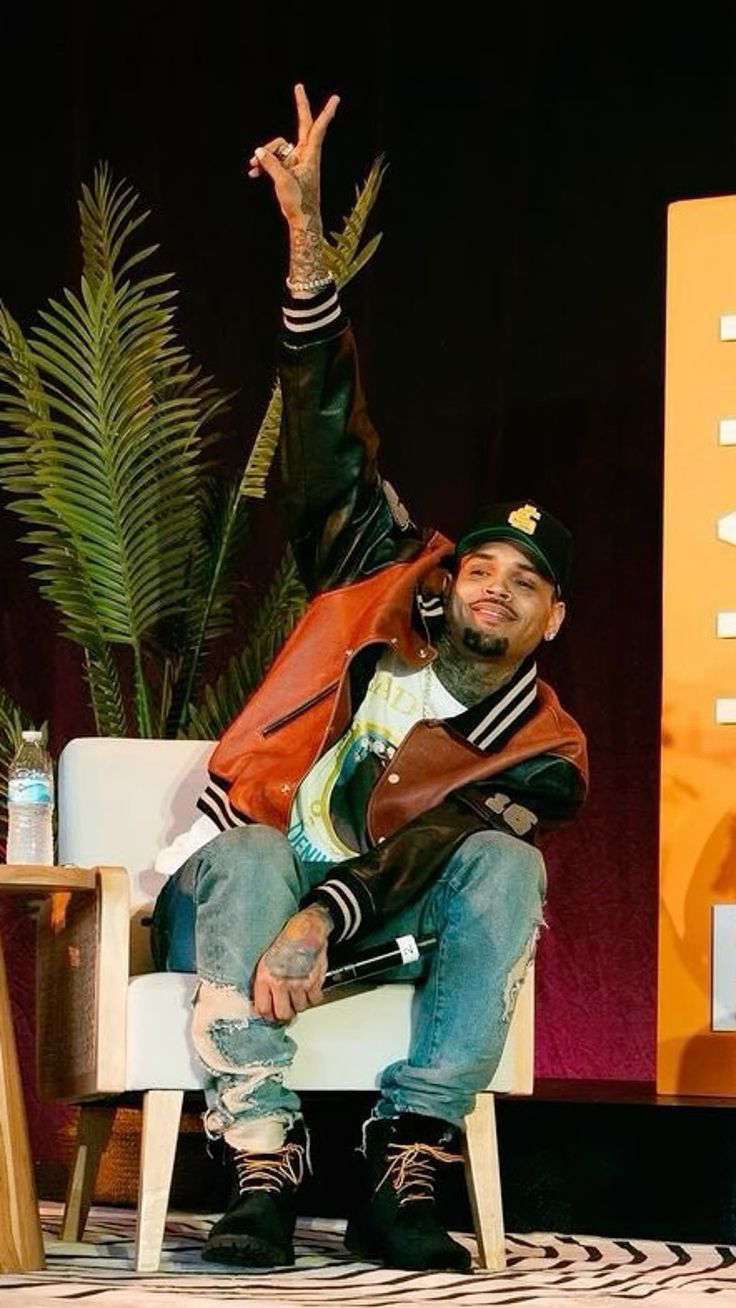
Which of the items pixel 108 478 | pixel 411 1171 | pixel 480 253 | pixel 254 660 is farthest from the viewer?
pixel 480 253

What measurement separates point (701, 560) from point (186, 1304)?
1.96 meters

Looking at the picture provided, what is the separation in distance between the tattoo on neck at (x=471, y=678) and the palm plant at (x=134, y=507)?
47.2 inches

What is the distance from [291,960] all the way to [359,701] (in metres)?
0.54

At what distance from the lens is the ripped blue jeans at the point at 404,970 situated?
8.81 feet

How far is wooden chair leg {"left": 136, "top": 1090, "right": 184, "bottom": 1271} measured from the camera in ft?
8.98

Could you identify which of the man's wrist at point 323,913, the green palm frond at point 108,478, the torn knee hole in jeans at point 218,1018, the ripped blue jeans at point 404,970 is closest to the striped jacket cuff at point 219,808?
the ripped blue jeans at point 404,970

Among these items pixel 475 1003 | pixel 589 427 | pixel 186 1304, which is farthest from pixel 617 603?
pixel 186 1304

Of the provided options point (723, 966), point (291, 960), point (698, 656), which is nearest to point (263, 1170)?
point (291, 960)

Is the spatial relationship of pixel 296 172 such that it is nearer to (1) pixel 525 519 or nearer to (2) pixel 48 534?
(1) pixel 525 519

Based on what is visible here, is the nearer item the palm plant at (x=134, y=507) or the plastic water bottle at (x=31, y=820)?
the plastic water bottle at (x=31, y=820)

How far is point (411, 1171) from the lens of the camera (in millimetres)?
2711

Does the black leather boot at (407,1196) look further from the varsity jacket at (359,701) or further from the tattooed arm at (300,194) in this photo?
the tattooed arm at (300,194)

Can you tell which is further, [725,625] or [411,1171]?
[725,625]

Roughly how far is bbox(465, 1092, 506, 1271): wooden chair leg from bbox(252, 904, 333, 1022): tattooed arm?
30 centimetres
